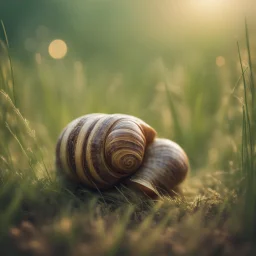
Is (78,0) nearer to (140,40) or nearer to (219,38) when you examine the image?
(140,40)

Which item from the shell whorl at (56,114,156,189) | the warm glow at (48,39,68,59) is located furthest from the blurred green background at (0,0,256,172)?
the shell whorl at (56,114,156,189)

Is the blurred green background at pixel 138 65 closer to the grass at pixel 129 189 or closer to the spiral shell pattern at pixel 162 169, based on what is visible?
the grass at pixel 129 189

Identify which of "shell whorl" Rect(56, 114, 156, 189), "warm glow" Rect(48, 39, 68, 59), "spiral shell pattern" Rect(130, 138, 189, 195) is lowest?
"spiral shell pattern" Rect(130, 138, 189, 195)

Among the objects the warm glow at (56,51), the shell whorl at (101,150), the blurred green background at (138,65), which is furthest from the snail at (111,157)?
the warm glow at (56,51)

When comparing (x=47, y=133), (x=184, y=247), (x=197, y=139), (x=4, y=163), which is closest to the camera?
(x=184, y=247)

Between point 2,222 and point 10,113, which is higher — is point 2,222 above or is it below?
below

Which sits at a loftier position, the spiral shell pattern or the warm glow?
the warm glow

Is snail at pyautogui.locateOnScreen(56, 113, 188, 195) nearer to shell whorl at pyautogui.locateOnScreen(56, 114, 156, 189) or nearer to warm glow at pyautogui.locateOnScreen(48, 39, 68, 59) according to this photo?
shell whorl at pyautogui.locateOnScreen(56, 114, 156, 189)

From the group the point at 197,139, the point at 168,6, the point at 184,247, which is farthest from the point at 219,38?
the point at 184,247

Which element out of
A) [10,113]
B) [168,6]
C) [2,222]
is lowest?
[2,222]
